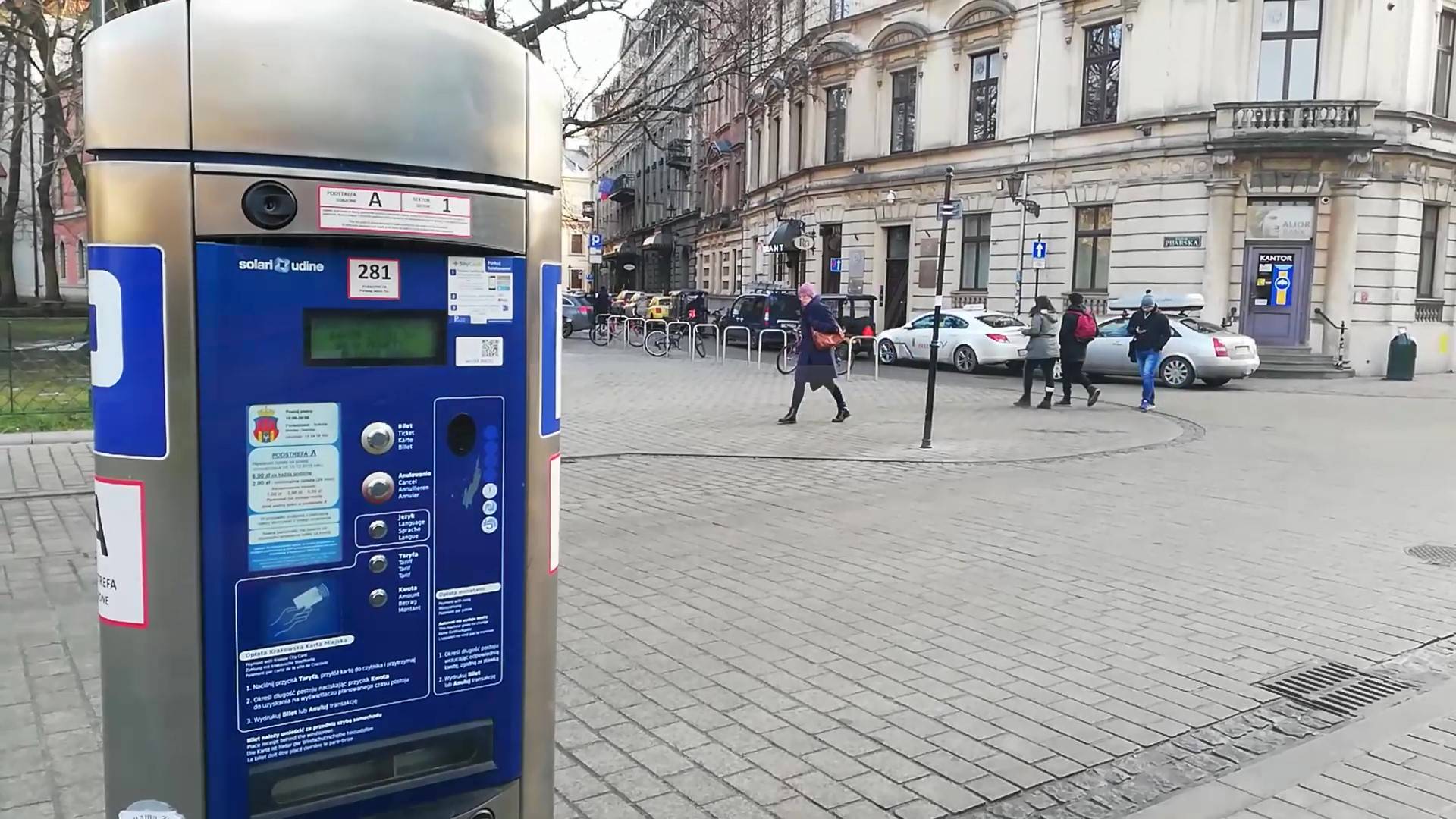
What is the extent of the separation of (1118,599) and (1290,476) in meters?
5.41

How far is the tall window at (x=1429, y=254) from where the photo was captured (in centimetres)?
2678

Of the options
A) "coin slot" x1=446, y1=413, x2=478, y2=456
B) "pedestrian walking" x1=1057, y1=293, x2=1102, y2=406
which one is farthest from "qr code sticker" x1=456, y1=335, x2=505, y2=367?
"pedestrian walking" x1=1057, y1=293, x2=1102, y2=406

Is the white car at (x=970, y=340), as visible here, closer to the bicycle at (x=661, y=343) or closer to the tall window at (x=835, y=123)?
the bicycle at (x=661, y=343)

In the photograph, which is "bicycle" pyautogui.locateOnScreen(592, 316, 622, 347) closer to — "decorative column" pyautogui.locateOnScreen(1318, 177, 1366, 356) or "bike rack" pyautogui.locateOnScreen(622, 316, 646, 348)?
"bike rack" pyautogui.locateOnScreen(622, 316, 646, 348)

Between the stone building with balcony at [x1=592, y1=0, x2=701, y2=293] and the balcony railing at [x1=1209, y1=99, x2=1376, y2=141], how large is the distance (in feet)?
42.5

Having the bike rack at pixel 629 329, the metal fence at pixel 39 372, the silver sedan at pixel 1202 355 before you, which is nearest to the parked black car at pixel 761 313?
the bike rack at pixel 629 329

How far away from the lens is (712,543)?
23.6 ft

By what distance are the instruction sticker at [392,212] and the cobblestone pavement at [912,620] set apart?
2074 mm

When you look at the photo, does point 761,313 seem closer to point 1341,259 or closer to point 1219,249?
point 1219,249

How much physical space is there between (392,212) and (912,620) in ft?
13.4

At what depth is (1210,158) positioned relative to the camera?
25719 millimetres

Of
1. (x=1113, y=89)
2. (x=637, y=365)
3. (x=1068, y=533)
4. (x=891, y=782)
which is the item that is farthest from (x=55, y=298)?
(x=891, y=782)

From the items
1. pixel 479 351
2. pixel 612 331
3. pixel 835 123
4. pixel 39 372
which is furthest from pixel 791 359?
pixel 479 351

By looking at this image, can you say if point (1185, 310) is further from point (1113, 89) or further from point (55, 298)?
point (55, 298)
